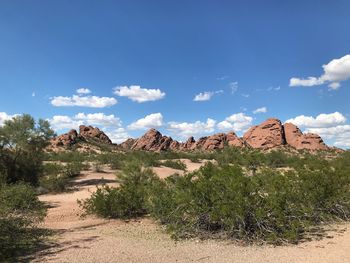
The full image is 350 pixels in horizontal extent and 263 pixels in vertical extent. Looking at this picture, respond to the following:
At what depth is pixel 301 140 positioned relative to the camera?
92.1 metres

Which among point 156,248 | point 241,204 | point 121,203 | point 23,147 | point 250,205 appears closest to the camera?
point 156,248

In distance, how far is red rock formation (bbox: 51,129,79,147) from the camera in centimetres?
9106

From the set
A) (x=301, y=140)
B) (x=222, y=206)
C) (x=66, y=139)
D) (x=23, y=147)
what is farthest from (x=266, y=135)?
(x=222, y=206)

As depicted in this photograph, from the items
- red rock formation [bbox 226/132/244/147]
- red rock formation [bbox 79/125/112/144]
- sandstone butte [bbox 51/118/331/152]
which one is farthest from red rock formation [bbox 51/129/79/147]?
red rock formation [bbox 226/132/244/147]

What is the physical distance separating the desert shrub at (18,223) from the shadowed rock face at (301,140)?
81202mm

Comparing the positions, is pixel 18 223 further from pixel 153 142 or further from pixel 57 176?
pixel 153 142

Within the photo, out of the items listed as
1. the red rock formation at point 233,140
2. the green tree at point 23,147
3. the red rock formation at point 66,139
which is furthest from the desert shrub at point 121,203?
the red rock formation at point 233,140

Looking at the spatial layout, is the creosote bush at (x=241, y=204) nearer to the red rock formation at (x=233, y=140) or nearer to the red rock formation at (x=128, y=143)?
the red rock formation at (x=233, y=140)

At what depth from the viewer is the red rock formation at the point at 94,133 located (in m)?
114

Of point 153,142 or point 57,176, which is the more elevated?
point 153,142

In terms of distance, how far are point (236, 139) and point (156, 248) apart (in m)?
93.0

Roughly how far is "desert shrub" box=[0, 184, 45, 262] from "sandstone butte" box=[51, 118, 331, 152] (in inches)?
2676

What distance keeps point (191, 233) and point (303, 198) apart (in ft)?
13.6

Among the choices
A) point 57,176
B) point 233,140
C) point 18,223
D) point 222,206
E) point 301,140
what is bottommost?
point 18,223
